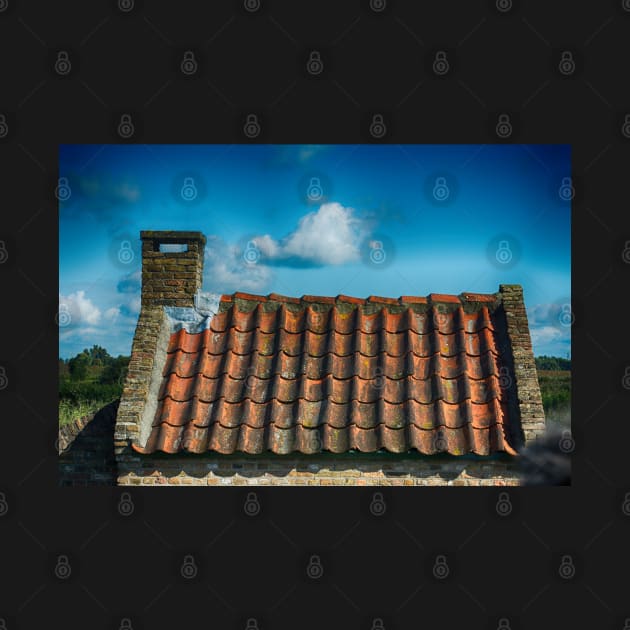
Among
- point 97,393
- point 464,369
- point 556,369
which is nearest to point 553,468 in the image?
point 464,369

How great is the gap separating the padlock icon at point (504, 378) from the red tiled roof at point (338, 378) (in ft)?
0.06

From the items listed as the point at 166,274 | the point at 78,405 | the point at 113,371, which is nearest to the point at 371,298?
the point at 166,274

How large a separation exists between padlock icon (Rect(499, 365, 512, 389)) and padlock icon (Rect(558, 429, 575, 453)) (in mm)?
795

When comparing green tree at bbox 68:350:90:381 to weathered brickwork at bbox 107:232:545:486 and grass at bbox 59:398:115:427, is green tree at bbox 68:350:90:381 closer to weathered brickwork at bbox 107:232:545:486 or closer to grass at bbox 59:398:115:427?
grass at bbox 59:398:115:427

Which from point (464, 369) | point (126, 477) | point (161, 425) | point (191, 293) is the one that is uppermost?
point (191, 293)

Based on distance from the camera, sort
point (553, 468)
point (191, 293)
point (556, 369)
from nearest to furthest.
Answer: point (553, 468)
point (191, 293)
point (556, 369)

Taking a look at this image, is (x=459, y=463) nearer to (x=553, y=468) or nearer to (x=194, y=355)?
(x=553, y=468)

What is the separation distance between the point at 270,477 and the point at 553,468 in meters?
2.87

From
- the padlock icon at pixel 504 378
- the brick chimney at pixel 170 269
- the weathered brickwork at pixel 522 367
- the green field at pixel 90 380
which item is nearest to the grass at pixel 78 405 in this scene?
the green field at pixel 90 380

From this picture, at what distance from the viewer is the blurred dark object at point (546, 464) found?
653 centimetres

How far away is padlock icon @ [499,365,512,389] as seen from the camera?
7.18 metres

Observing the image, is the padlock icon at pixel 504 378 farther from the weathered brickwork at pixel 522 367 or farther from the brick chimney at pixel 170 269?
the brick chimney at pixel 170 269

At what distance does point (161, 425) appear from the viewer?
22.5 feet

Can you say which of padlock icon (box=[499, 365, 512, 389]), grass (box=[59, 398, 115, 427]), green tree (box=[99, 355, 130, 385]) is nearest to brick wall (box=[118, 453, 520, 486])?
padlock icon (box=[499, 365, 512, 389])
